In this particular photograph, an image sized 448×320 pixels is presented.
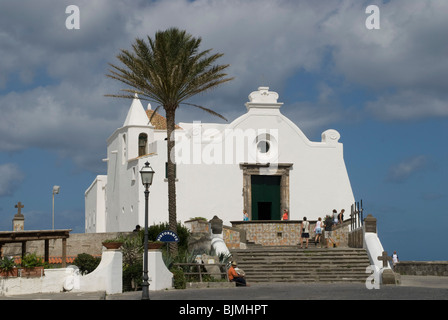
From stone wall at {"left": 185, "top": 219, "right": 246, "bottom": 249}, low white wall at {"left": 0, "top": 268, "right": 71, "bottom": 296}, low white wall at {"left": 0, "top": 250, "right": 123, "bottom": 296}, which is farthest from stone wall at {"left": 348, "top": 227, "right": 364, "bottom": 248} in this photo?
low white wall at {"left": 0, "top": 268, "right": 71, "bottom": 296}

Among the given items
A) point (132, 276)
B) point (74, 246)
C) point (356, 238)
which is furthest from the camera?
point (74, 246)

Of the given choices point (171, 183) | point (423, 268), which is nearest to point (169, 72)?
point (171, 183)

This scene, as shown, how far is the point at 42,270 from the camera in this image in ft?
75.3

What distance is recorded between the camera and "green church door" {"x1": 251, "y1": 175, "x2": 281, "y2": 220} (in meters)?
39.0

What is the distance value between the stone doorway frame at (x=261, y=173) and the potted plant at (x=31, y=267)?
658 inches

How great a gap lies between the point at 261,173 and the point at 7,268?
18730mm

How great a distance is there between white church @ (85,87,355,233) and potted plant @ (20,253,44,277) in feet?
45.7

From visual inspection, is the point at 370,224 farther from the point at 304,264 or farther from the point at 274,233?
the point at 274,233

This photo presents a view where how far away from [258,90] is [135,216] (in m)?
9.69

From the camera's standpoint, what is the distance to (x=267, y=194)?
39094 millimetres

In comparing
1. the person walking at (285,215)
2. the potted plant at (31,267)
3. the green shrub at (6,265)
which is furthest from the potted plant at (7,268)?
the person walking at (285,215)

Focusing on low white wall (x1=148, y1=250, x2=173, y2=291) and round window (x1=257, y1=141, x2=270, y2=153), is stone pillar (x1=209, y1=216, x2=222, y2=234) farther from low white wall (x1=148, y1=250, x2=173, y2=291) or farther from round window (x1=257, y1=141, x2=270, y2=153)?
round window (x1=257, y1=141, x2=270, y2=153)
